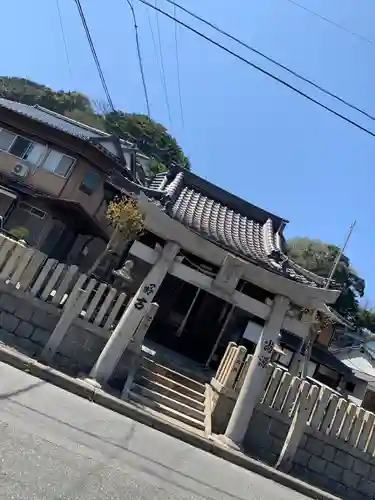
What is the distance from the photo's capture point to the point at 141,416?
24.8ft

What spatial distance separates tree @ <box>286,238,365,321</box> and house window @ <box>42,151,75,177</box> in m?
26.1

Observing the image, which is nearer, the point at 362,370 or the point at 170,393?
the point at 170,393

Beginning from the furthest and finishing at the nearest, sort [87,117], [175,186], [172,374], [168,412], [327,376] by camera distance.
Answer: [87,117] → [327,376] → [175,186] → [172,374] → [168,412]

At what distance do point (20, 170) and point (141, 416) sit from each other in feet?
50.7

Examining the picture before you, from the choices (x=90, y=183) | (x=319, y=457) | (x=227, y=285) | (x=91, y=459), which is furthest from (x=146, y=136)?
(x=91, y=459)

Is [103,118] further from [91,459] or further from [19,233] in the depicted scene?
[91,459]

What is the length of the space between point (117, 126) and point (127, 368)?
145 ft

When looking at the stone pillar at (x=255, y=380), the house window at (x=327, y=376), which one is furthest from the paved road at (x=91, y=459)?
the house window at (x=327, y=376)

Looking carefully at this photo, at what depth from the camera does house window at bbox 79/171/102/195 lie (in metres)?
20.5

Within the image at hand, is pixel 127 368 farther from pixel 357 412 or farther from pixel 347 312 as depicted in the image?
pixel 347 312

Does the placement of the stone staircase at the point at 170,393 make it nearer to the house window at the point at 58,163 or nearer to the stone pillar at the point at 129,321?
the stone pillar at the point at 129,321

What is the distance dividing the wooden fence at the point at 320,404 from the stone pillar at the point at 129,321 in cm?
232

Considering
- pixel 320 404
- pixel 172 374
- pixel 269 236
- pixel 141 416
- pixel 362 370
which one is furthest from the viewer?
pixel 362 370

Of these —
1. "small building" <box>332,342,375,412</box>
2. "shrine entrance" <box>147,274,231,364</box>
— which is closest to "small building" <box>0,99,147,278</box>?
"shrine entrance" <box>147,274,231,364</box>
